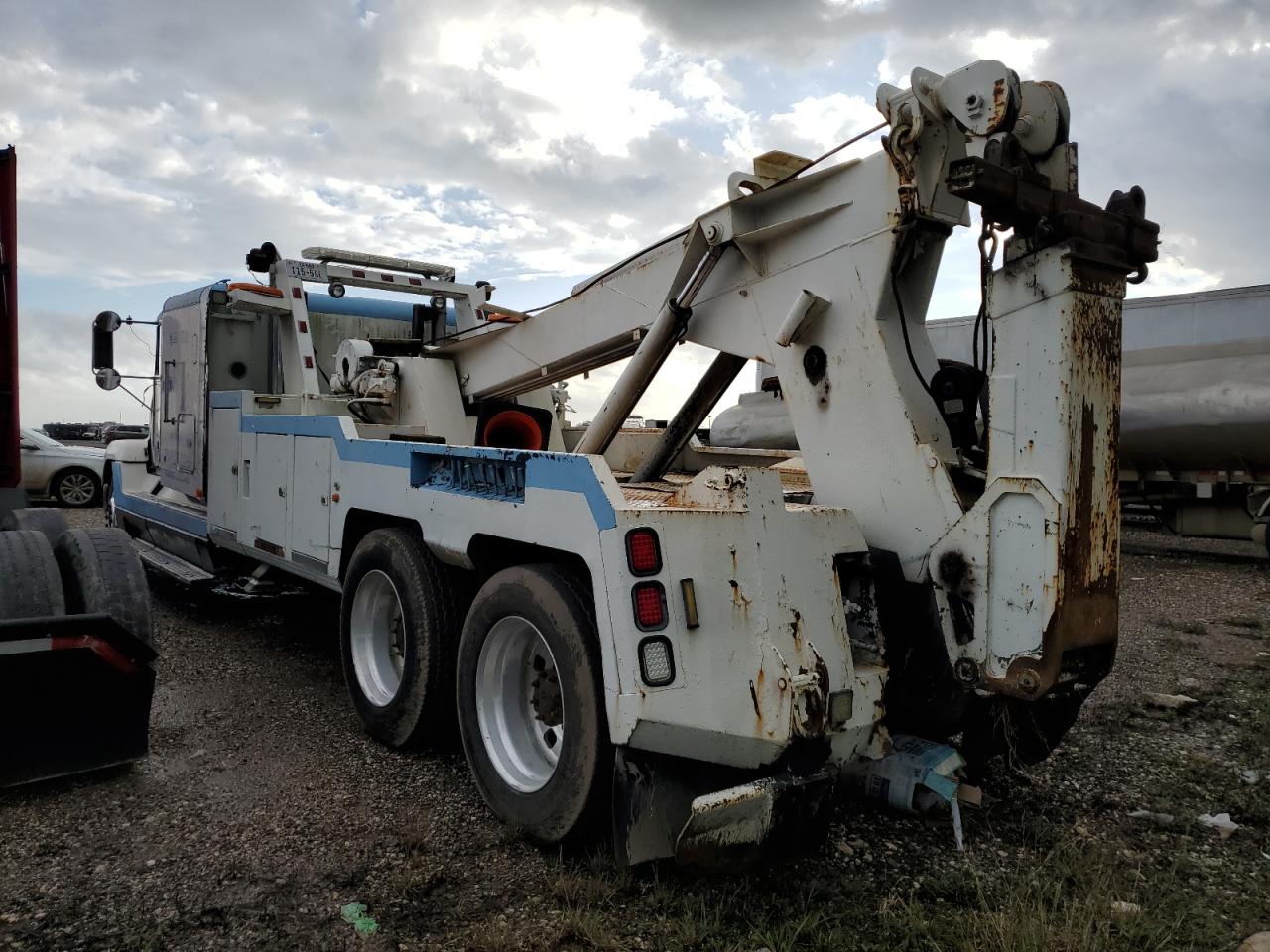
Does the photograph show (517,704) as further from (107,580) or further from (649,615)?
(107,580)

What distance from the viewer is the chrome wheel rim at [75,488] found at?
14.1m

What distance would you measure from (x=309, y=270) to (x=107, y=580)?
2.86 meters

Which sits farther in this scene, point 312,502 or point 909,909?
point 312,502

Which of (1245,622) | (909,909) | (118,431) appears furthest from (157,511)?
(118,431)

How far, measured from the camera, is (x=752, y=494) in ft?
9.38

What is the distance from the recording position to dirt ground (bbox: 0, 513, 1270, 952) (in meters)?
2.72

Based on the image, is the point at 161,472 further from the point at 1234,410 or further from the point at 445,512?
the point at 1234,410

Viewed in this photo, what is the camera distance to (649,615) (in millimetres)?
2795

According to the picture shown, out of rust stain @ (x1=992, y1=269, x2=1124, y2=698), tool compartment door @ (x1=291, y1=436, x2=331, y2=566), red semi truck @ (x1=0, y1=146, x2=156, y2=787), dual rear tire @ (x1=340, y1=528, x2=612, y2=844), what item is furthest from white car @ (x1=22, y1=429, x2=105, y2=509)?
rust stain @ (x1=992, y1=269, x2=1124, y2=698)

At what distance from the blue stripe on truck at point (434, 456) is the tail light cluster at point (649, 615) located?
124 millimetres

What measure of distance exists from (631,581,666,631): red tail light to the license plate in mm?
4366

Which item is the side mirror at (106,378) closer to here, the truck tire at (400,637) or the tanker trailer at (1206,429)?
the truck tire at (400,637)

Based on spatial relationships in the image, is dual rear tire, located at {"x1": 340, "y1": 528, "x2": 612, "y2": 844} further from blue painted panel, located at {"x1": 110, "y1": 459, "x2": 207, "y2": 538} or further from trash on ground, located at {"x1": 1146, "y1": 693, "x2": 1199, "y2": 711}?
trash on ground, located at {"x1": 1146, "y1": 693, "x2": 1199, "y2": 711}

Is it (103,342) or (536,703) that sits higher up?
(103,342)
